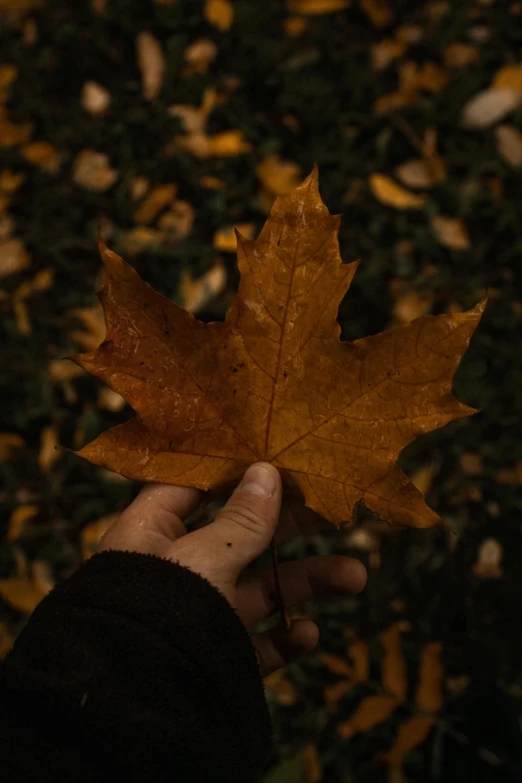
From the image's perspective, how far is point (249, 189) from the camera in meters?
1.86

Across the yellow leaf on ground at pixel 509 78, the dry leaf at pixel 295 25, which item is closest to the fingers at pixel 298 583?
the yellow leaf on ground at pixel 509 78

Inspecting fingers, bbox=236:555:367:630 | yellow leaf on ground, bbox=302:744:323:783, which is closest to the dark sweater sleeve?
fingers, bbox=236:555:367:630

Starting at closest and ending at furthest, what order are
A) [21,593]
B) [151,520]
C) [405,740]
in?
[151,520] → [405,740] → [21,593]

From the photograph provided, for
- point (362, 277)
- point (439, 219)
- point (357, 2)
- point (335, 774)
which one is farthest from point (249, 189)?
point (335, 774)

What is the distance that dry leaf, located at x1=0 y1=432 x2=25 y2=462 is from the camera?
5.90 ft

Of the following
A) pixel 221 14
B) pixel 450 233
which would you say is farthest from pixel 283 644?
pixel 221 14

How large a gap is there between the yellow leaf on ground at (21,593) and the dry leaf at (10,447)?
0.36 meters

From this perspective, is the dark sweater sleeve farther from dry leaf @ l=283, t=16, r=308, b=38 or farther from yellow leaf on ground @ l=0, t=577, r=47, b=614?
dry leaf @ l=283, t=16, r=308, b=38

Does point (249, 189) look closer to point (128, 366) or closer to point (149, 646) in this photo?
point (128, 366)

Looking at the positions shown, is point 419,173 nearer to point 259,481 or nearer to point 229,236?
point 229,236

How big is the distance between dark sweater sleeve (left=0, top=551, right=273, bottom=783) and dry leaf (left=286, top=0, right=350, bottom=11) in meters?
1.80

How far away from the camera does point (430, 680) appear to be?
5.20ft

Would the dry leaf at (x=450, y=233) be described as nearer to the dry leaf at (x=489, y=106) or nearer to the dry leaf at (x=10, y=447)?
the dry leaf at (x=489, y=106)

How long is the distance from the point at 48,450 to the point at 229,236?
0.85m
